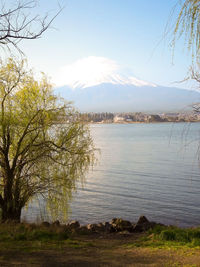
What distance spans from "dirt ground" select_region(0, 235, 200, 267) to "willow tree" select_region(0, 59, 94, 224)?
5217 mm

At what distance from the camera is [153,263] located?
6930mm

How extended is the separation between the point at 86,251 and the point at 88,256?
65 cm

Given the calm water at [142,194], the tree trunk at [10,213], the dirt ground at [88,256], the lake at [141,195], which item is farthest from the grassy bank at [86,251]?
the lake at [141,195]

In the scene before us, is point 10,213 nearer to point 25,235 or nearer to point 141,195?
point 25,235

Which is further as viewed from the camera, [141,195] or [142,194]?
[142,194]

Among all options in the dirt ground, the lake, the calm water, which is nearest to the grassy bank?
the dirt ground

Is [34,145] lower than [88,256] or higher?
higher

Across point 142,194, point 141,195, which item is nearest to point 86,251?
point 141,195

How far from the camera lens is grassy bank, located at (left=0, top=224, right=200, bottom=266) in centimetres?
694

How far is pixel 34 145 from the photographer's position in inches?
513

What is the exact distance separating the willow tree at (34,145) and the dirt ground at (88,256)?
17.1 ft

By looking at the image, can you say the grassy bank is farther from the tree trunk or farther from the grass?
the tree trunk

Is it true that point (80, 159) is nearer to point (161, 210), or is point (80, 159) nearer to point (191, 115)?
point (161, 210)

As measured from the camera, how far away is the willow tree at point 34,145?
1330cm
